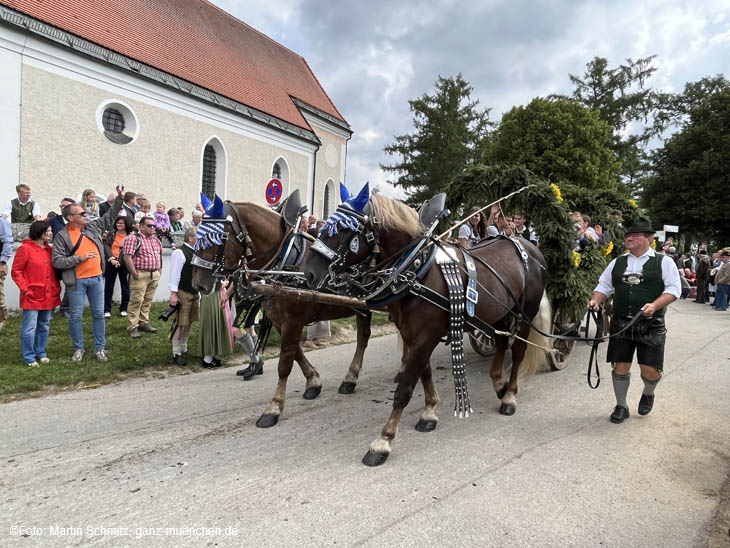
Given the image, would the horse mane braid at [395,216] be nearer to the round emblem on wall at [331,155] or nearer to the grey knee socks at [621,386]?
the grey knee socks at [621,386]

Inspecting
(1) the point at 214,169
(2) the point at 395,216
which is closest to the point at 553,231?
(2) the point at 395,216

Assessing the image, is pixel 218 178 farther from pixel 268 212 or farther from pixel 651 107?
pixel 651 107

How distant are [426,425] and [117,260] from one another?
6819 mm

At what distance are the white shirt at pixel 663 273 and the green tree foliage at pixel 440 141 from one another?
2690 cm

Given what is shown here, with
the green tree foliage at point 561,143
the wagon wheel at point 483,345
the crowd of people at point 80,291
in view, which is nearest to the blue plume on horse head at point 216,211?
the crowd of people at point 80,291

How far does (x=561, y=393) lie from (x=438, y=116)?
96.6ft

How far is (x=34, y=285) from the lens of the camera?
549 centimetres

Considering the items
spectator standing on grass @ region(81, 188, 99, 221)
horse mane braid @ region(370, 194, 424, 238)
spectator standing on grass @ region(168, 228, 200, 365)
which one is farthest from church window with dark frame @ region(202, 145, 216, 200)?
horse mane braid @ region(370, 194, 424, 238)

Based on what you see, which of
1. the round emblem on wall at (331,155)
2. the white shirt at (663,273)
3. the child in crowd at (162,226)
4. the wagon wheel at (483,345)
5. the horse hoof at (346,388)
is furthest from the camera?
the round emblem on wall at (331,155)

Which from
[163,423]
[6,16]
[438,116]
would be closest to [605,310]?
[163,423]

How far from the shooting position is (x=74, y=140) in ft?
42.8

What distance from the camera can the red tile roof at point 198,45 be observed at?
14.0 m

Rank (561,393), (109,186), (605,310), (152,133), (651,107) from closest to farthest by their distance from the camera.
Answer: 1. (561,393)
2. (605,310)
3. (109,186)
4. (152,133)
5. (651,107)

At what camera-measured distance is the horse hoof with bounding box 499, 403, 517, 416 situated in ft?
14.0
